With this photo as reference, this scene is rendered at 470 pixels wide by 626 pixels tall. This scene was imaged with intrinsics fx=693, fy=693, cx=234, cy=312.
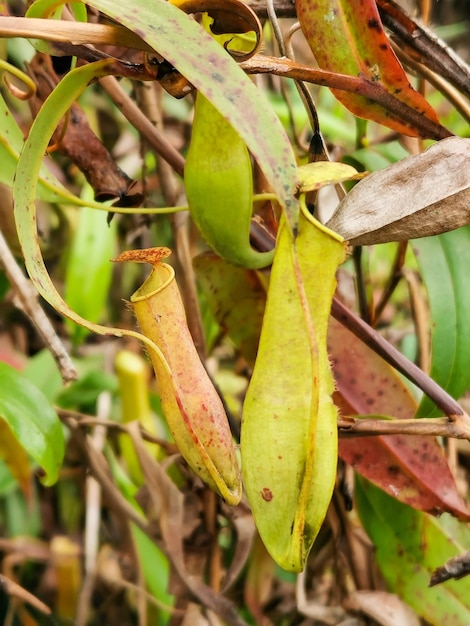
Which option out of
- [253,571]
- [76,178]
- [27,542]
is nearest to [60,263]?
[76,178]

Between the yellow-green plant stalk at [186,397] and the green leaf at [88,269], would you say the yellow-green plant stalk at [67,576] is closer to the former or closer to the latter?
the green leaf at [88,269]

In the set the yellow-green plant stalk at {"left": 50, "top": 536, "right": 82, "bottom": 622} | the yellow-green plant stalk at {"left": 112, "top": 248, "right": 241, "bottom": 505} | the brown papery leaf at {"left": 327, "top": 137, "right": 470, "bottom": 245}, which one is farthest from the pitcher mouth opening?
the yellow-green plant stalk at {"left": 50, "top": 536, "right": 82, "bottom": 622}

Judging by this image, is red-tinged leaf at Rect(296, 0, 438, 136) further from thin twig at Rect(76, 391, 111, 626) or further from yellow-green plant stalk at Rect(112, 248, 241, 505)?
thin twig at Rect(76, 391, 111, 626)

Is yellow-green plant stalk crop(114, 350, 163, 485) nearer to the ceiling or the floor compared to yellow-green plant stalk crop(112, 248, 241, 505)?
nearer to the floor

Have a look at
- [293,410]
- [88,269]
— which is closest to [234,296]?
[293,410]

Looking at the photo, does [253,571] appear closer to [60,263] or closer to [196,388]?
[196,388]

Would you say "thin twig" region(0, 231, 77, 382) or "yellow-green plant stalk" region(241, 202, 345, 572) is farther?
"thin twig" region(0, 231, 77, 382)

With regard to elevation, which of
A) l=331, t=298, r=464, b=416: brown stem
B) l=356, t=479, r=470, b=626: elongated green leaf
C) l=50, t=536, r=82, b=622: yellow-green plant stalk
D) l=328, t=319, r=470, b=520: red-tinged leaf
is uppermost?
l=331, t=298, r=464, b=416: brown stem
